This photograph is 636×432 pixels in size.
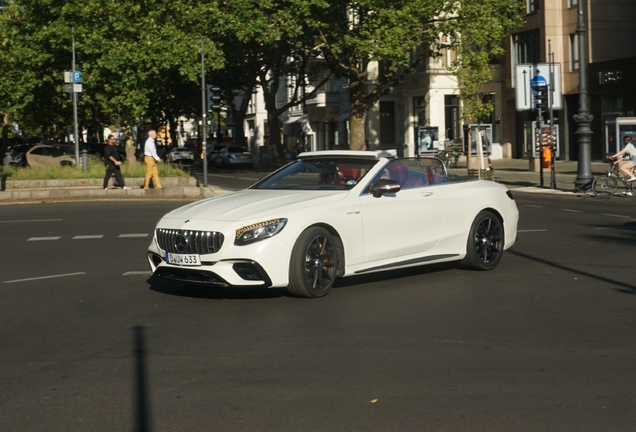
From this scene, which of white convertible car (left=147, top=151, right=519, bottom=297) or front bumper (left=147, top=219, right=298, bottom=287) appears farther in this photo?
white convertible car (left=147, top=151, right=519, bottom=297)

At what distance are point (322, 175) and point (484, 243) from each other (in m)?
2.22

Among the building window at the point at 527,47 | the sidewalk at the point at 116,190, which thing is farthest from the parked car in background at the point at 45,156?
the building window at the point at 527,47

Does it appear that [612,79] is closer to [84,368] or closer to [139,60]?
[139,60]

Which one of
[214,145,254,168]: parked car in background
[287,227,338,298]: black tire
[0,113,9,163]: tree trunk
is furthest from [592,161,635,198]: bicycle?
[214,145,254,168]: parked car in background

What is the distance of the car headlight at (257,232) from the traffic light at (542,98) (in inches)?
842

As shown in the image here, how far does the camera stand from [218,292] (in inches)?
417

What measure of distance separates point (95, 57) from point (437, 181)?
112 ft

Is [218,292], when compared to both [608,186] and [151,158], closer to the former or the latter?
[151,158]

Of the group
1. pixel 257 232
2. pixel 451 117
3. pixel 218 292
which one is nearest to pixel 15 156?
pixel 451 117

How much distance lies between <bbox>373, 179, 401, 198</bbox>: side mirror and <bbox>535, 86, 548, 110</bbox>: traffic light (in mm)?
19992

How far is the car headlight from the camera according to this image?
9445 millimetres

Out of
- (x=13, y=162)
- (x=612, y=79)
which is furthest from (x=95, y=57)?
(x=612, y=79)

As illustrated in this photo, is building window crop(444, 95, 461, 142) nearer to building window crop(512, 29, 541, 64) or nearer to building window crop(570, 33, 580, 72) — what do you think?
building window crop(512, 29, 541, 64)

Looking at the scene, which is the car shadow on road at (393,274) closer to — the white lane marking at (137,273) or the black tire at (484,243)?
the black tire at (484,243)
